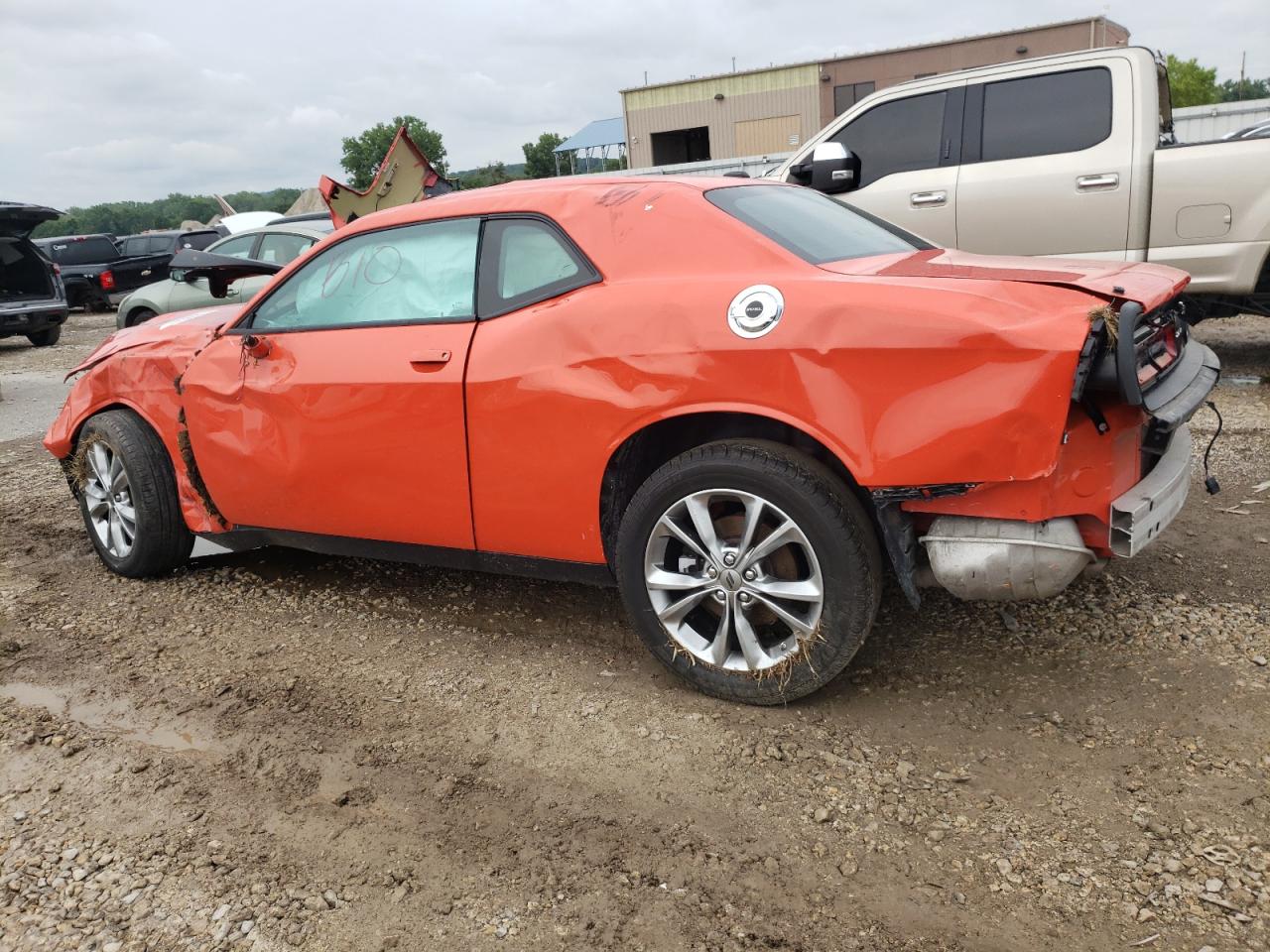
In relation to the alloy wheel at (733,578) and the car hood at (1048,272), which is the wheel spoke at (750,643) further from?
the car hood at (1048,272)

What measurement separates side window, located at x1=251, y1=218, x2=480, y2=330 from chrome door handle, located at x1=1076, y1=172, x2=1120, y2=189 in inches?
184

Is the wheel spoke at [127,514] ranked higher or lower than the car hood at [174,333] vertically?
lower

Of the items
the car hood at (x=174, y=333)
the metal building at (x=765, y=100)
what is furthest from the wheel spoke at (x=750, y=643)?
the metal building at (x=765, y=100)

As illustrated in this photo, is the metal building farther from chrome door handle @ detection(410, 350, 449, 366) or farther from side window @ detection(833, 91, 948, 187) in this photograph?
chrome door handle @ detection(410, 350, 449, 366)

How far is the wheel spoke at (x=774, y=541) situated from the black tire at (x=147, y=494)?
9.22ft

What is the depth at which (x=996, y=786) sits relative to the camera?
2.66 metres

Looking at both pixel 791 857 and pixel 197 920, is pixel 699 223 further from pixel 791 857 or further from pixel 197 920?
pixel 197 920

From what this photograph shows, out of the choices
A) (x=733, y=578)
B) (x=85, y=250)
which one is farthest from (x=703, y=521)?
(x=85, y=250)

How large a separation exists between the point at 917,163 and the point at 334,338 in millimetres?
4868

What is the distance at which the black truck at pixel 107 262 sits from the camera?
792 inches

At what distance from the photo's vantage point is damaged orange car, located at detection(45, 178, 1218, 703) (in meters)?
2.66

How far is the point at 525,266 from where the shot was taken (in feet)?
11.2

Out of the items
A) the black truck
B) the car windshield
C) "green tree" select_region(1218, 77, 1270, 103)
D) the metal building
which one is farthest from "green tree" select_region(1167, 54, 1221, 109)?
the car windshield

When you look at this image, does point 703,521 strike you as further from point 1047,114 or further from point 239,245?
point 239,245
